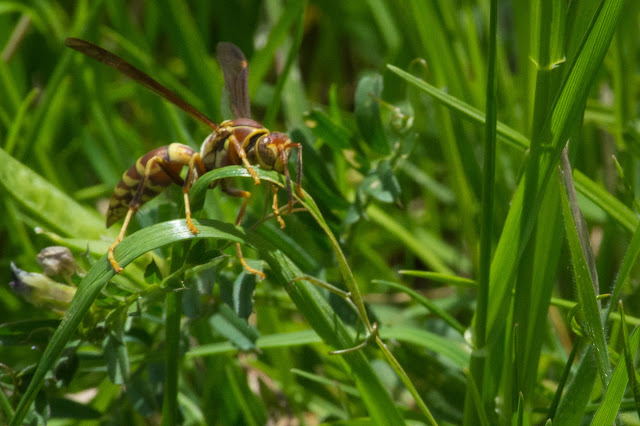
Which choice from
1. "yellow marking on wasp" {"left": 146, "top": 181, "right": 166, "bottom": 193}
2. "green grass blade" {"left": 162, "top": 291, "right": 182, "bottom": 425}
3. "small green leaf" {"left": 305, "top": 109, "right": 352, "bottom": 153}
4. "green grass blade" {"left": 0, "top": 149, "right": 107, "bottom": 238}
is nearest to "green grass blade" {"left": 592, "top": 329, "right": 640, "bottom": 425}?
"green grass blade" {"left": 162, "top": 291, "right": 182, "bottom": 425}

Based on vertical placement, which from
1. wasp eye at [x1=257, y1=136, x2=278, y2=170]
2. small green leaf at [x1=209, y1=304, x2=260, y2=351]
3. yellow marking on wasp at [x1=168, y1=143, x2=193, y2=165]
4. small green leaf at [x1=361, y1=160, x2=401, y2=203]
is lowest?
small green leaf at [x1=209, y1=304, x2=260, y2=351]

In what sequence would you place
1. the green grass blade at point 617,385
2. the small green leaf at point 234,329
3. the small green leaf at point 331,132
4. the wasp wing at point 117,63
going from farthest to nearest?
the small green leaf at point 331,132 < the small green leaf at point 234,329 < the wasp wing at point 117,63 < the green grass blade at point 617,385

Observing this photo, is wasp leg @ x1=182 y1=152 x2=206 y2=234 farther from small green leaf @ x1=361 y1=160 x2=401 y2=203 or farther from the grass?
small green leaf @ x1=361 y1=160 x2=401 y2=203

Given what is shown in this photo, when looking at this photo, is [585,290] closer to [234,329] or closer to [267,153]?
[267,153]

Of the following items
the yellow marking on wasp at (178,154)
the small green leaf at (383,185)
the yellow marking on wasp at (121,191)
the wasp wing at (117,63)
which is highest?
the wasp wing at (117,63)

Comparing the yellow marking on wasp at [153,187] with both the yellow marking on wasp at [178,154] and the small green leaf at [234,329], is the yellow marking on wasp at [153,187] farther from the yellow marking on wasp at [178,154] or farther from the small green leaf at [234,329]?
the small green leaf at [234,329]

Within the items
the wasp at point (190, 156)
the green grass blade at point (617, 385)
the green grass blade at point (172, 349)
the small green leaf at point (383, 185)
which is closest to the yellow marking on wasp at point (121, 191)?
the wasp at point (190, 156)
